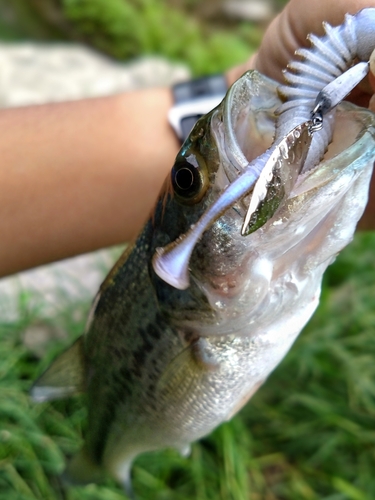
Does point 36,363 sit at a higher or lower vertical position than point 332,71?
lower

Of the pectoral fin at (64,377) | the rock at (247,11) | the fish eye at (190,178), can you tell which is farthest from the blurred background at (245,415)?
the rock at (247,11)

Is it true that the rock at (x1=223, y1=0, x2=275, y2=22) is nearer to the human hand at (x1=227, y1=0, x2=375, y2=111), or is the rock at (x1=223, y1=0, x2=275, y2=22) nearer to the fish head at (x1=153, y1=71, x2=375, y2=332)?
the human hand at (x1=227, y1=0, x2=375, y2=111)

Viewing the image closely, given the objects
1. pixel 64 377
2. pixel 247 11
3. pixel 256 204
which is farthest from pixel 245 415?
pixel 247 11

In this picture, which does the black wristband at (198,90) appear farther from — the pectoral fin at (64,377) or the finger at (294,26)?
the pectoral fin at (64,377)

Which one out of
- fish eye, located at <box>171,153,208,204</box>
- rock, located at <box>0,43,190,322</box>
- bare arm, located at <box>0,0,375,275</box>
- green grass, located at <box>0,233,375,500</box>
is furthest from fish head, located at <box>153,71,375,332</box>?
rock, located at <box>0,43,190,322</box>

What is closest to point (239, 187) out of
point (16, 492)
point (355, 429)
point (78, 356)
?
point (78, 356)

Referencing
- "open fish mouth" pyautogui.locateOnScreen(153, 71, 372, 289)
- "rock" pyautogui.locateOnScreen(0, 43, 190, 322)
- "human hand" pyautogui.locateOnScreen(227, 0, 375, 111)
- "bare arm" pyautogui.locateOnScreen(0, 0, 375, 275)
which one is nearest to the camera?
"open fish mouth" pyautogui.locateOnScreen(153, 71, 372, 289)

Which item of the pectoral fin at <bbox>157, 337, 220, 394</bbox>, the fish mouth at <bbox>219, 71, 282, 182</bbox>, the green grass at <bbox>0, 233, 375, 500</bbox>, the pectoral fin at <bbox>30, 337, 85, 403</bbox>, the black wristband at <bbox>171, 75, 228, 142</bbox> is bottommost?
the green grass at <bbox>0, 233, 375, 500</bbox>

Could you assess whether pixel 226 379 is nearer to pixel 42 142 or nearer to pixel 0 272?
pixel 0 272
